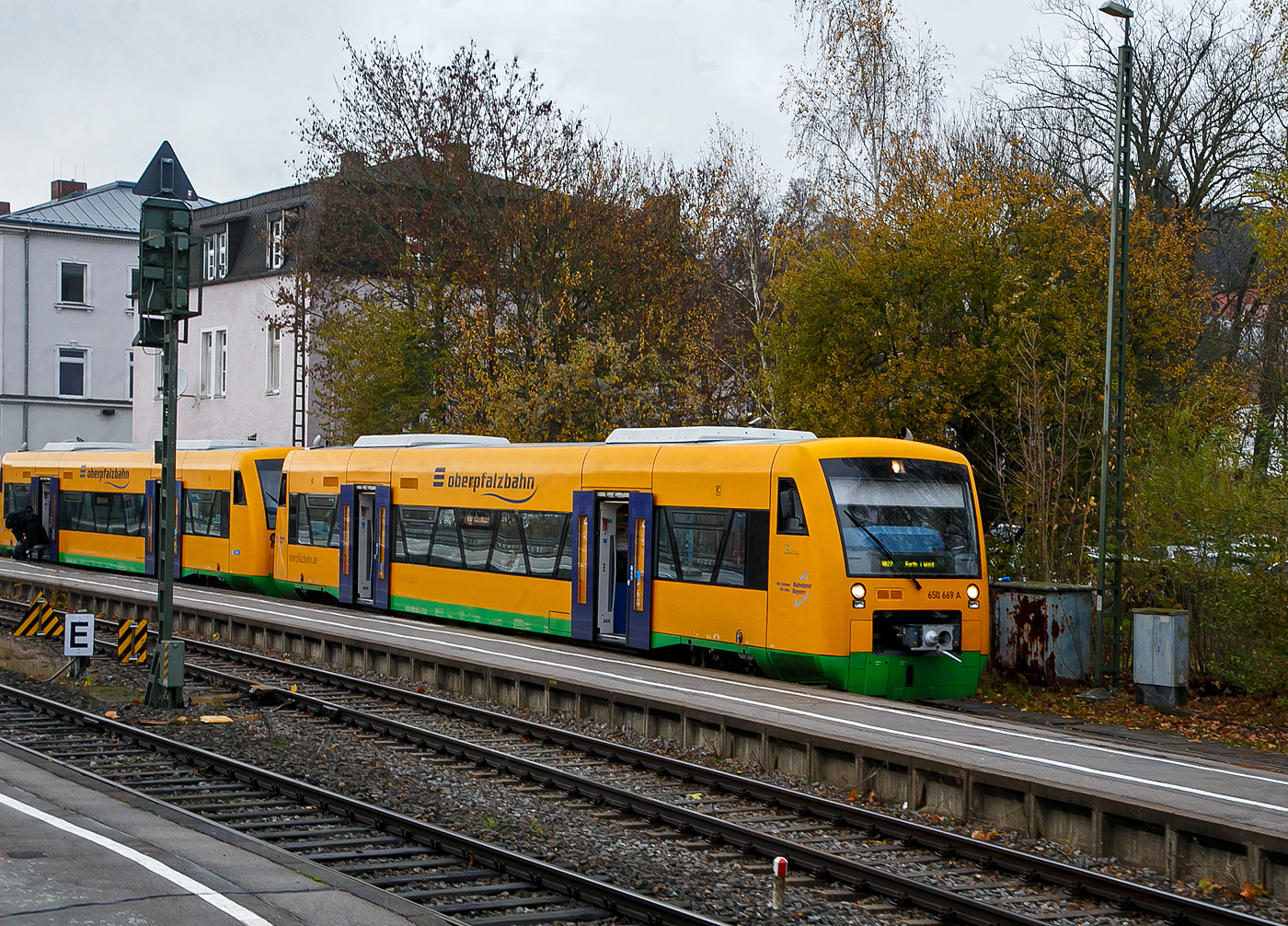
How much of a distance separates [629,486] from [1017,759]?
A: 28.0 feet

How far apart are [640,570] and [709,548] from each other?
1537 mm

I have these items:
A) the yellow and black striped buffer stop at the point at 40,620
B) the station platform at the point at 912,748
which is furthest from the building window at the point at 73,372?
the station platform at the point at 912,748

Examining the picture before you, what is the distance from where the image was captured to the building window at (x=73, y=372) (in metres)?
61.2

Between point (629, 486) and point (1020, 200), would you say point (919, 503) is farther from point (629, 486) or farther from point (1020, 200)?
point (1020, 200)

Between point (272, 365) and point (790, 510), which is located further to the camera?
point (272, 365)

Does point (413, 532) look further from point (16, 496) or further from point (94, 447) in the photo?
Answer: point (16, 496)

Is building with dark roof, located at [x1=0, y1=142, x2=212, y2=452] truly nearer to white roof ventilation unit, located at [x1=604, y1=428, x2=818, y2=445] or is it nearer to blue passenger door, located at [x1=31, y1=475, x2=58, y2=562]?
blue passenger door, located at [x1=31, y1=475, x2=58, y2=562]

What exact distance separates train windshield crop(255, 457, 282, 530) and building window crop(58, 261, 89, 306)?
116ft

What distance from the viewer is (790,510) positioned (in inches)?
663

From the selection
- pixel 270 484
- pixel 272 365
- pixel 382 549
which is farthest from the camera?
pixel 272 365

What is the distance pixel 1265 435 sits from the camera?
18.5 metres

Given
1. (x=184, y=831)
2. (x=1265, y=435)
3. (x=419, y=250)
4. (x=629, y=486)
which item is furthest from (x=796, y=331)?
(x=184, y=831)

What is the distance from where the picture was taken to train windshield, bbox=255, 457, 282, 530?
30172 millimetres

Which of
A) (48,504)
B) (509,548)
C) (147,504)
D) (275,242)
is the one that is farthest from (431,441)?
(275,242)
